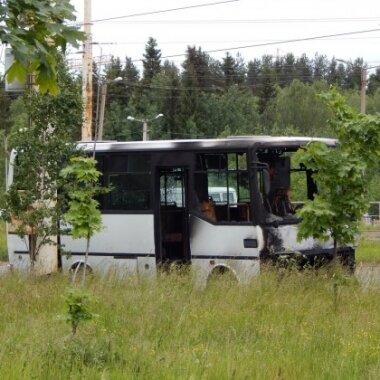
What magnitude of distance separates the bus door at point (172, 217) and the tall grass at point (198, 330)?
10.7ft

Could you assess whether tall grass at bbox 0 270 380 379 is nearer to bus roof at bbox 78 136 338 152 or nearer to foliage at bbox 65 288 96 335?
foliage at bbox 65 288 96 335

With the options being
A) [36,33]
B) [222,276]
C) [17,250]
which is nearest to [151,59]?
[17,250]

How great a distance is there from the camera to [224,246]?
16219 millimetres

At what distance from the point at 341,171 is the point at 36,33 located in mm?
7040

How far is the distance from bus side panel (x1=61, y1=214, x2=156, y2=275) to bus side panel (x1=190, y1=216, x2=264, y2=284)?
96cm

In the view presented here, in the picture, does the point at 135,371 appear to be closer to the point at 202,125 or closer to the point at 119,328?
the point at 119,328

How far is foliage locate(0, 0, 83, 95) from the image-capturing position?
17.5 feet

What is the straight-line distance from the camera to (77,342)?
847 cm

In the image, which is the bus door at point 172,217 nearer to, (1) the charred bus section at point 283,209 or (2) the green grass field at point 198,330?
(1) the charred bus section at point 283,209

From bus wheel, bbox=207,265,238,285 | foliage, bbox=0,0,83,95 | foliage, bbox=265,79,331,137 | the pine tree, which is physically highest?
the pine tree

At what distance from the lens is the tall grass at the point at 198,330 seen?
7.76m

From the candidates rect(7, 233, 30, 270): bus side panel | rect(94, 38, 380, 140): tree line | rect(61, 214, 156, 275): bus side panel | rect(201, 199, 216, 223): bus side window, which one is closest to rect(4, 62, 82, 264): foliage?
rect(61, 214, 156, 275): bus side panel

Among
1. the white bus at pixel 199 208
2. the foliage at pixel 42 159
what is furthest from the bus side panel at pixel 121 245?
the foliage at pixel 42 159

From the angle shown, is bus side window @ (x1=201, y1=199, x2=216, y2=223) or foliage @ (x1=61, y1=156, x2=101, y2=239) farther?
bus side window @ (x1=201, y1=199, x2=216, y2=223)
